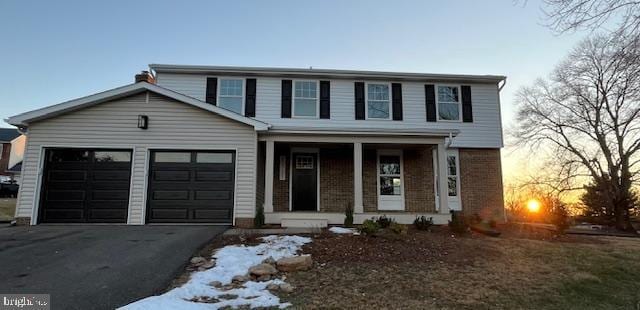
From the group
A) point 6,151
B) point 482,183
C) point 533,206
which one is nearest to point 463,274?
point 482,183

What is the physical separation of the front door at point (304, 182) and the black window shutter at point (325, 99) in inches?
59.9

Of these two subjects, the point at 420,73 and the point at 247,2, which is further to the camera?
the point at 420,73

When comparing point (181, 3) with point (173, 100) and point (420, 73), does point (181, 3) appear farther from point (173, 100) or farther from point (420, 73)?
point (420, 73)

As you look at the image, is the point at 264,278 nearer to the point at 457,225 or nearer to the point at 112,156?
the point at 457,225

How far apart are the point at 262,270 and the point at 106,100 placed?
7.43 meters

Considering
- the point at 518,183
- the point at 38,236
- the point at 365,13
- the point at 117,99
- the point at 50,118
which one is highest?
the point at 365,13

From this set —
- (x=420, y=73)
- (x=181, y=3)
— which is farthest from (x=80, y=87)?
(x=420, y=73)

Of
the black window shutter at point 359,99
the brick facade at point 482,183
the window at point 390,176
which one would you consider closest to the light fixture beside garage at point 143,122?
the black window shutter at point 359,99

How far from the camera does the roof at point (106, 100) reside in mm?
9000

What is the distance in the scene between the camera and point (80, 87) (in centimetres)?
1390

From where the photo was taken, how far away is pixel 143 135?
9.47 metres

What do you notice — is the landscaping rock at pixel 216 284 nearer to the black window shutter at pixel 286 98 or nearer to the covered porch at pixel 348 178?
the covered porch at pixel 348 178

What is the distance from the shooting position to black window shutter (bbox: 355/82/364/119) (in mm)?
12172

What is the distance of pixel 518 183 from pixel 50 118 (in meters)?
20.1
